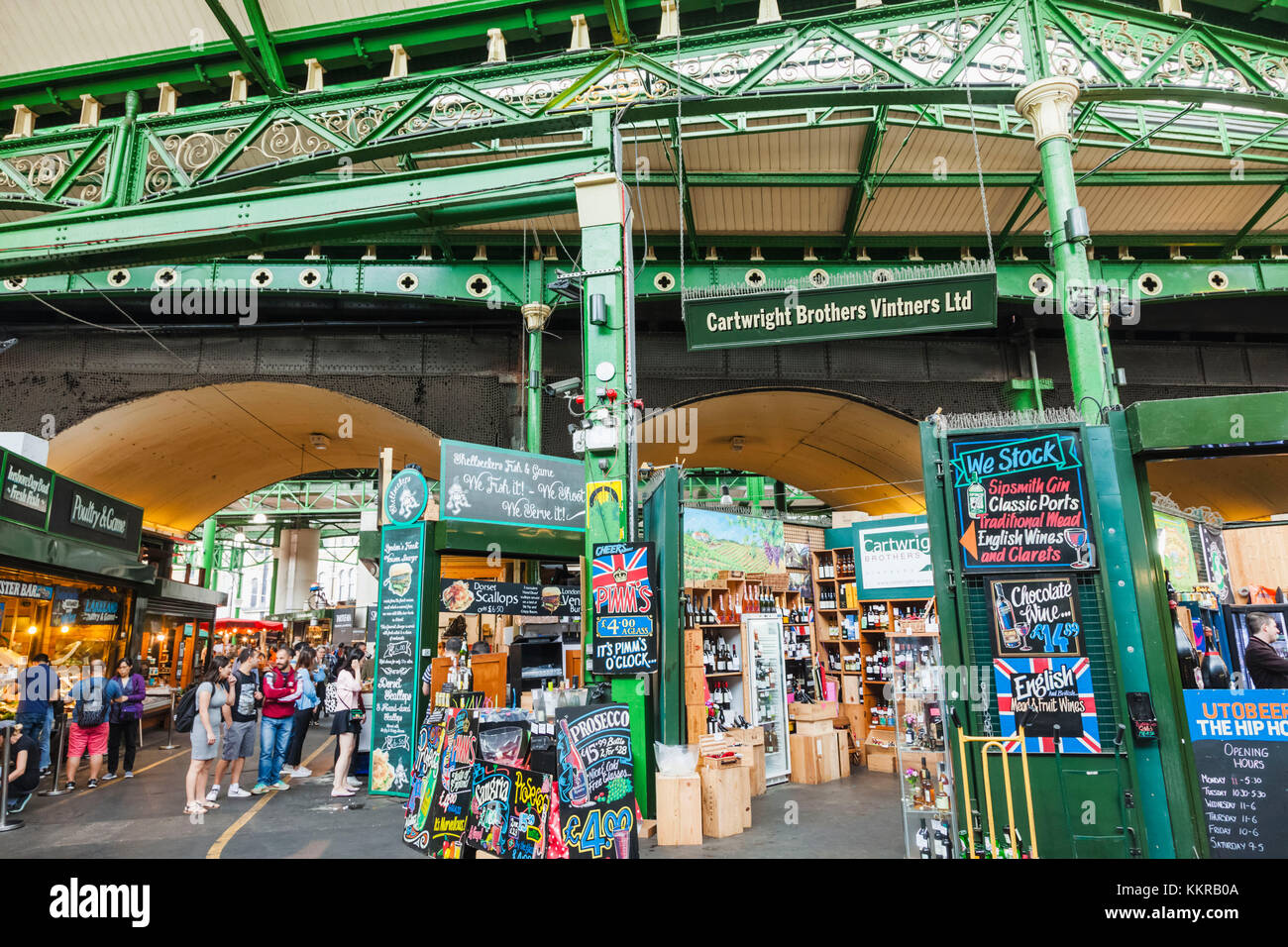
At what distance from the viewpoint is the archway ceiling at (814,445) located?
1435cm

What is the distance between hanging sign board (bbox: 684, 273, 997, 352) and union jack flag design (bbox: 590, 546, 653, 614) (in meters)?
2.31

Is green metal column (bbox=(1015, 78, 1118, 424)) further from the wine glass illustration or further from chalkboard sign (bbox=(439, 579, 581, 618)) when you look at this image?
chalkboard sign (bbox=(439, 579, 581, 618))

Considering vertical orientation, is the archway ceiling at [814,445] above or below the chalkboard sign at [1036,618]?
above

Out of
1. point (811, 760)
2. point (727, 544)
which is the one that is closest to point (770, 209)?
point (727, 544)

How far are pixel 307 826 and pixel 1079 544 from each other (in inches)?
301

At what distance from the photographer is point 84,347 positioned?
13867 mm

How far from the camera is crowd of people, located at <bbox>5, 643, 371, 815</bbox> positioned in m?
8.37

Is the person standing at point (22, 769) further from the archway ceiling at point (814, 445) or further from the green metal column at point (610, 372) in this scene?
the archway ceiling at point (814, 445)

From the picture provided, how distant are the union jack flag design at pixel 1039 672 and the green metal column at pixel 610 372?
285cm

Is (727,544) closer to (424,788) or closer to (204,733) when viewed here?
(424,788)

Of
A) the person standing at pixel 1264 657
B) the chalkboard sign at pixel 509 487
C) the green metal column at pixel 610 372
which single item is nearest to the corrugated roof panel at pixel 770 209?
the green metal column at pixel 610 372

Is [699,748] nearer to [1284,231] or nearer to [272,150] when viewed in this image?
[272,150]

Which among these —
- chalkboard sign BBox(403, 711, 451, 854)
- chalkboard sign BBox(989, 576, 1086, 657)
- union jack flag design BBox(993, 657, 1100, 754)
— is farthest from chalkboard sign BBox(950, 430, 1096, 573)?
chalkboard sign BBox(403, 711, 451, 854)

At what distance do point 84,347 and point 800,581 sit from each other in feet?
44.7
